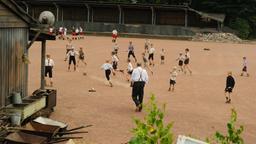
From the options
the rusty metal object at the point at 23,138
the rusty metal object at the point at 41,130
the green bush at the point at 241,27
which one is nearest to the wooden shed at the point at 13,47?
the rusty metal object at the point at 41,130

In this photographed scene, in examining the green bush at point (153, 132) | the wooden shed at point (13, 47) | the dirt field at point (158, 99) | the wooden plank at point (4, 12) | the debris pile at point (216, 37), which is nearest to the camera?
the green bush at point (153, 132)

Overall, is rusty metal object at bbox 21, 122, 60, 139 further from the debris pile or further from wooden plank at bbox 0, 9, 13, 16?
the debris pile

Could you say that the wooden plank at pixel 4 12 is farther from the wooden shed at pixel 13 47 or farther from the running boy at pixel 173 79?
the running boy at pixel 173 79

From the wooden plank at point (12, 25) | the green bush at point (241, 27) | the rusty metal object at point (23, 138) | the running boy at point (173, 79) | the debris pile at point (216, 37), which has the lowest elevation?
the rusty metal object at point (23, 138)

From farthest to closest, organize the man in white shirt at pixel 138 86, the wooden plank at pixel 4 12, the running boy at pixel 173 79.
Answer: the running boy at pixel 173 79 < the man in white shirt at pixel 138 86 < the wooden plank at pixel 4 12

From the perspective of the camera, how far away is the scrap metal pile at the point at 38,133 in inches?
503

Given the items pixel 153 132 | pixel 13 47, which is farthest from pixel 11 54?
pixel 153 132

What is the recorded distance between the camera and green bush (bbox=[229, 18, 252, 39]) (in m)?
70.4

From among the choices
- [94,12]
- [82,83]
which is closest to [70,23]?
[94,12]

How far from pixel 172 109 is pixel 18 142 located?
29.6 feet

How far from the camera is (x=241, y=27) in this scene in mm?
70938

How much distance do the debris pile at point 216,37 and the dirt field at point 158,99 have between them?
957 inches

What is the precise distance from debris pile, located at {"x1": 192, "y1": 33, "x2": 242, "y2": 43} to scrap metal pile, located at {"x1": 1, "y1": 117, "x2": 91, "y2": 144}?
49.9 m

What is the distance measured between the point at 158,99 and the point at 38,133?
10.2 metres
